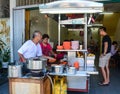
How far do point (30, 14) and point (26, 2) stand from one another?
26.1 inches

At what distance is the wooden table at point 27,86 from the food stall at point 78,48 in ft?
1.10

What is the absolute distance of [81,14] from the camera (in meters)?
4.75

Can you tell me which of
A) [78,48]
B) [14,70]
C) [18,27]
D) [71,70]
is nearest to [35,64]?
[14,70]

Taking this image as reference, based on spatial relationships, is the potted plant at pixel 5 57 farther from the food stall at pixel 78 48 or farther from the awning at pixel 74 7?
the awning at pixel 74 7

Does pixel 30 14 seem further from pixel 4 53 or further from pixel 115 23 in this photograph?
pixel 115 23

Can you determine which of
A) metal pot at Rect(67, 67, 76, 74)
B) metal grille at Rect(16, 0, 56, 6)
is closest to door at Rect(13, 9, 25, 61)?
metal grille at Rect(16, 0, 56, 6)

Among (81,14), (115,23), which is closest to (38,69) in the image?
(81,14)

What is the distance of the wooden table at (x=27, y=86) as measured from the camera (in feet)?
13.3

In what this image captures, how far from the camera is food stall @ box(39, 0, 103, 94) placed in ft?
13.4

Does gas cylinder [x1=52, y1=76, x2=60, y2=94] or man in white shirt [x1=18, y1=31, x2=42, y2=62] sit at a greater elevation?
man in white shirt [x1=18, y1=31, x2=42, y2=62]

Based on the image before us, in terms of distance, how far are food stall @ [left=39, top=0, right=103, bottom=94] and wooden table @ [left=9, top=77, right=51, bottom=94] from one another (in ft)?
1.10

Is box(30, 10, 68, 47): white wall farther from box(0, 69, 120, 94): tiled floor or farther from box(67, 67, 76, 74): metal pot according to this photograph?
box(67, 67, 76, 74): metal pot

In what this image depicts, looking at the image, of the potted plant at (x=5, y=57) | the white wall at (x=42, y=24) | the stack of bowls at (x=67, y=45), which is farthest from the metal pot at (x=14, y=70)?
the white wall at (x=42, y=24)

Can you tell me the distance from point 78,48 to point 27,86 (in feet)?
4.00
